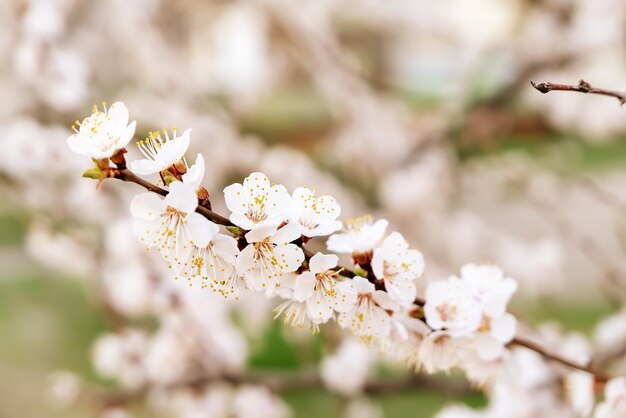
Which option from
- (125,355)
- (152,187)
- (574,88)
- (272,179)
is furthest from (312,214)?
(272,179)

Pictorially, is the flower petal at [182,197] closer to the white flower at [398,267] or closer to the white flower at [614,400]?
the white flower at [398,267]

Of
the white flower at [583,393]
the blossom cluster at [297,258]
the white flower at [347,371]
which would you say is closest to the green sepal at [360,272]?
the blossom cluster at [297,258]

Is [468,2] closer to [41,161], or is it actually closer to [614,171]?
[614,171]

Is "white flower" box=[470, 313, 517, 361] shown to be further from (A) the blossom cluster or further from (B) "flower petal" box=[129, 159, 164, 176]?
(B) "flower petal" box=[129, 159, 164, 176]

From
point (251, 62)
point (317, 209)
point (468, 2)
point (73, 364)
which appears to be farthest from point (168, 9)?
point (468, 2)

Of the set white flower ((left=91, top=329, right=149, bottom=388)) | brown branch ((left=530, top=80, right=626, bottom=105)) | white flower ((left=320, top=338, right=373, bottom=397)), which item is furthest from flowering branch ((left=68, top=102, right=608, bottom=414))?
white flower ((left=91, top=329, right=149, bottom=388))

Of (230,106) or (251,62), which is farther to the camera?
(251,62)

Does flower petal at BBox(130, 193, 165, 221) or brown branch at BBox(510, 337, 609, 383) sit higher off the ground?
flower petal at BBox(130, 193, 165, 221)
